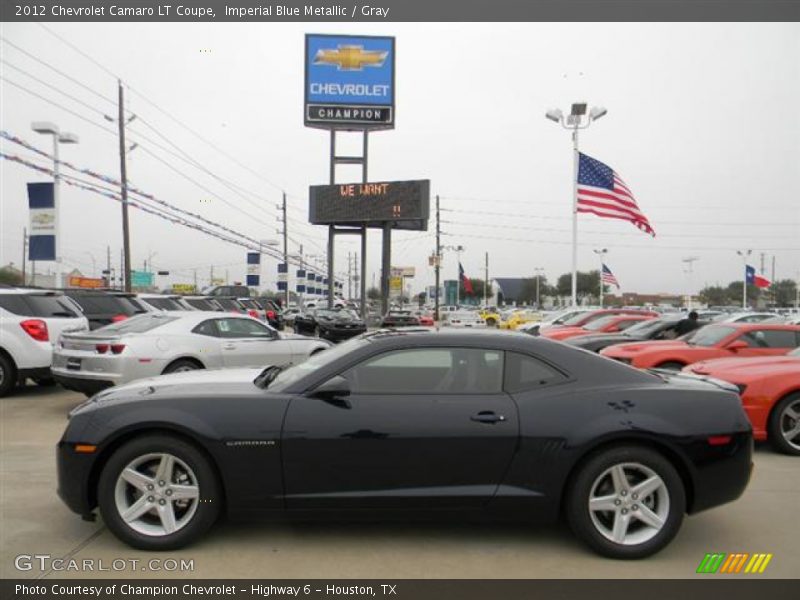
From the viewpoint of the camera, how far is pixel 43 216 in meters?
19.8

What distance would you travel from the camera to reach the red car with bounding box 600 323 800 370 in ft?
28.5

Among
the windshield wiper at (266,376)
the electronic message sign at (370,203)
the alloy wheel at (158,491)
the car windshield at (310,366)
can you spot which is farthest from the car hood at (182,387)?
the electronic message sign at (370,203)

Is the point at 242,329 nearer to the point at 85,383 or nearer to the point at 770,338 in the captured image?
the point at 85,383

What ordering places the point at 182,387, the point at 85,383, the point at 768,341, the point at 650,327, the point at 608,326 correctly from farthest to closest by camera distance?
1. the point at 608,326
2. the point at 650,327
3. the point at 768,341
4. the point at 85,383
5. the point at 182,387

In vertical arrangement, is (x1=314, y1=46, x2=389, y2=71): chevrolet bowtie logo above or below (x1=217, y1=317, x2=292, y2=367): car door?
above

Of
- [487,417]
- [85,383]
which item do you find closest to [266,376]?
[487,417]

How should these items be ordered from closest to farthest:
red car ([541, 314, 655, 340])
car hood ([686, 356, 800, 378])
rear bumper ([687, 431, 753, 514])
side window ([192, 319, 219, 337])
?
rear bumper ([687, 431, 753, 514]), car hood ([686, 356, 800, 378]), side window ([192, 319, 219, 337]), red car ([541, 314, 655, 340])

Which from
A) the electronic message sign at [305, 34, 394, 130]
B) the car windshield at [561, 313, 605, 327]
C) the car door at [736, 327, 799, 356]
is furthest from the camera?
the electronic message sign at [305, 34, 394, 130]

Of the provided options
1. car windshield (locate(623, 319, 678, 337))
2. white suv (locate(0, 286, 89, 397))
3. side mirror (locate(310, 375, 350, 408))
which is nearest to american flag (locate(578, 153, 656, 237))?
car windshield (locate(623, 319, 678, 337))

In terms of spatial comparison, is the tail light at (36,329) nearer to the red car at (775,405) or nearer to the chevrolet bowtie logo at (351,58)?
the red car at (775,405)

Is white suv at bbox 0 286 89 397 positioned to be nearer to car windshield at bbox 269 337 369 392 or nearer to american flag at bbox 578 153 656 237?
car windshield at bbox 269 337 369 392

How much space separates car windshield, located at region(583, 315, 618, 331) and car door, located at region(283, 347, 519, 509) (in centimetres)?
1297

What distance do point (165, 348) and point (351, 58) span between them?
29.6 meters
